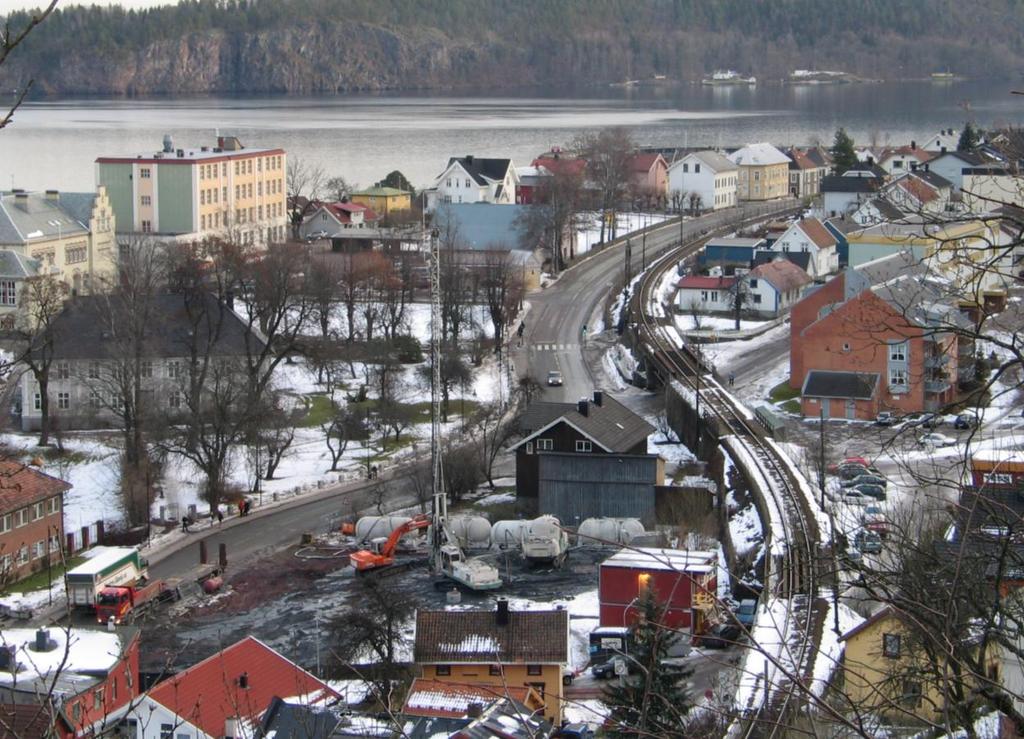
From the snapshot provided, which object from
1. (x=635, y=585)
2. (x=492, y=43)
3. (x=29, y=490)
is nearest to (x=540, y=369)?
(x=29, y=490)

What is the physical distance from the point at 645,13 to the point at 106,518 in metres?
103

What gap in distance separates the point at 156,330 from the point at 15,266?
12.1 ft

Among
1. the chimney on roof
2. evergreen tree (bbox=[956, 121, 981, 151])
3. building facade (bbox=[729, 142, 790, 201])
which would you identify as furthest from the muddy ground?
building facade (bbox=[729, 142, 790, 201])

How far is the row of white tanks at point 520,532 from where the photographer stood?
11898 millimetres

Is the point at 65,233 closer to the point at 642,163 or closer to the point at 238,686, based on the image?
the point at 642,163

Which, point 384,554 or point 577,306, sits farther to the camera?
point 577,306

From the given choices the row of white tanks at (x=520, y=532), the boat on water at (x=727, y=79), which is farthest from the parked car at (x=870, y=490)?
the boat on water at (x=727, y=79)

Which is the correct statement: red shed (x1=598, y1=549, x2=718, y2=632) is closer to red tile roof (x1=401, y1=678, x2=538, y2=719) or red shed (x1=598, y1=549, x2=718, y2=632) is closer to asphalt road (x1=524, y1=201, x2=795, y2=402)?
red tile roof (x1=401, y1=678, x2=538, y2=719)

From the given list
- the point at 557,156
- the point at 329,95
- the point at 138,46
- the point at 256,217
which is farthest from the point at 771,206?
the point at 138,46

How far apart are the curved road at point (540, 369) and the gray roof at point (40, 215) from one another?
610 cm

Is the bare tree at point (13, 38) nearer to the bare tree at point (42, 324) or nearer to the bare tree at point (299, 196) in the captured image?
the bare tree at point (42, 324)

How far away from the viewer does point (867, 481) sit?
1249 cm

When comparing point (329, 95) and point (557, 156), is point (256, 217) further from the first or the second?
point (329, 95)

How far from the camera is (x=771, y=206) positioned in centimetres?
3238
